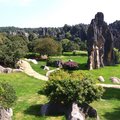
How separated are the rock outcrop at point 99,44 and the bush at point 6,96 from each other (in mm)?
44815

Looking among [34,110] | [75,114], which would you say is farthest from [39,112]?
[75,114]

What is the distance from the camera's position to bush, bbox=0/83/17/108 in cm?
3222

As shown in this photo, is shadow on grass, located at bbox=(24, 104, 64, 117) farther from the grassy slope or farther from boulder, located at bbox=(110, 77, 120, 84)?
boulder, located at bbox=(110, 77, 120, 84)

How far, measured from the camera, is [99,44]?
263ft

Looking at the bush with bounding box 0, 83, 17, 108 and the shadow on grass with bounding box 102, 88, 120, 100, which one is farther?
the shadow on grass with bounding box 102, 88, 120, 100

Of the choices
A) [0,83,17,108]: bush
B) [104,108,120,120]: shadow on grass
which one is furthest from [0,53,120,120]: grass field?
[0,83,17,108]: bush

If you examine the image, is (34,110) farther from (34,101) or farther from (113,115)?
(113,115)

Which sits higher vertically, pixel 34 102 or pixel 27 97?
pixel 27 97

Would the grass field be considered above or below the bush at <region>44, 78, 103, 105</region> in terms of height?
below

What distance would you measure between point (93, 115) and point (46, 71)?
38.9 m

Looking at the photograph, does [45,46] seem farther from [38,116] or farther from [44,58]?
[38,116]

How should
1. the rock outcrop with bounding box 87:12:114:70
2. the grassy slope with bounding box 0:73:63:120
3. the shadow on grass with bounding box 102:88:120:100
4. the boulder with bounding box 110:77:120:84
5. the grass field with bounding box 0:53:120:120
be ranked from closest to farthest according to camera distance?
the grassy slope with bounding box 0:73:63:120 < the grass field with bounding box 0:53:120:120 < the shadow on grass with bounding box 102:88:120:100 < the boulder with bounding box 110:77:120:84 < the rock outcrop with bounding box 87:12:114:70

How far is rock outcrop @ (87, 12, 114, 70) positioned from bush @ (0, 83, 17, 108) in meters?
44.8

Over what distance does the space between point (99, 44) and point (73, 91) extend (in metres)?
47.1
